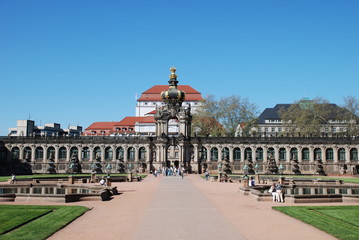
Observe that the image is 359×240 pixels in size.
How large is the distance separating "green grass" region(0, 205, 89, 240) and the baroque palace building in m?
51.8

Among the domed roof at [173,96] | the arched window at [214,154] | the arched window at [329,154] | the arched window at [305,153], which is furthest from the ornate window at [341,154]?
the domed roof at [173,96]

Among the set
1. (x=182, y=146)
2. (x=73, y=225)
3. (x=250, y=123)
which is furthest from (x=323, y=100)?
(x=73, y=225)

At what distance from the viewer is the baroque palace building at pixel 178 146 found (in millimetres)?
76562

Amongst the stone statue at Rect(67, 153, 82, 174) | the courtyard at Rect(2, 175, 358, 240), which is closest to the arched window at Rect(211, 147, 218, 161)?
the stone statue at Rect(67, 153, 82, 174)

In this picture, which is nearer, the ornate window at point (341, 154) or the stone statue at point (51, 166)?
the stone statue at point (51, 166)

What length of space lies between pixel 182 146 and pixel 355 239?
58.8m

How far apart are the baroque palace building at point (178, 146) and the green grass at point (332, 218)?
167 feet

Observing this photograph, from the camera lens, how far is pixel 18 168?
78.8 m

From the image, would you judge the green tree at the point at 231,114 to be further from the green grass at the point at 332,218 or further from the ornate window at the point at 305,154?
the green grass at the point at 332,218

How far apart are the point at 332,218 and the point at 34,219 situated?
50.3 feet

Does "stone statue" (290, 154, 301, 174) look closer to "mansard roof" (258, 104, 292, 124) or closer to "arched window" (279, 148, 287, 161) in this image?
"arched window" (279, 148, 287, 161)

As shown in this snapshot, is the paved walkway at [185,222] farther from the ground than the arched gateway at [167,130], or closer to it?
closer to it

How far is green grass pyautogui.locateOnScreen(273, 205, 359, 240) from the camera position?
55.9ft

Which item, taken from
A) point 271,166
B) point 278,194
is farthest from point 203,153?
point 278,194
